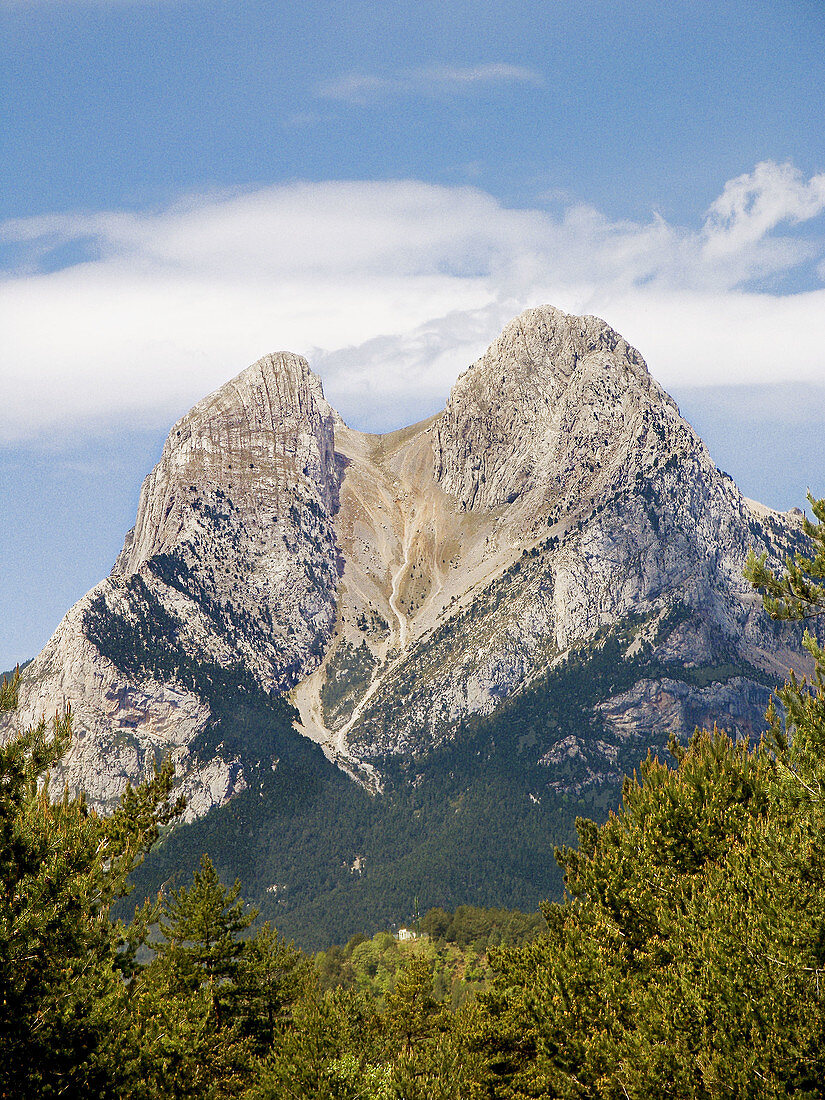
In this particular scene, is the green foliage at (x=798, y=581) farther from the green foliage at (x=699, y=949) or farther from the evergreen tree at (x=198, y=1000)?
the evergreen tree at (x=198, y=1000)

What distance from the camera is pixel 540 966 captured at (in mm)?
53938

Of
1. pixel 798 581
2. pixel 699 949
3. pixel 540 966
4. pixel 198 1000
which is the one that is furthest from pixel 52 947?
pixel 540 966

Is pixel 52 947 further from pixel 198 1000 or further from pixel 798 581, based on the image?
pixel 798 581

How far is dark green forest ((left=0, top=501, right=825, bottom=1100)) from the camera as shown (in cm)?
3322

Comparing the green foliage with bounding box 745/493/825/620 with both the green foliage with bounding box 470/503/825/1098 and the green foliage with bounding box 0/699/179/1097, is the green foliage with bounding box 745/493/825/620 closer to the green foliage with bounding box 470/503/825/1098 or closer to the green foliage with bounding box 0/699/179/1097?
the green foliage with bounding box 470/503/825/1098

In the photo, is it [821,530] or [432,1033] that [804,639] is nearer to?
[821,530]

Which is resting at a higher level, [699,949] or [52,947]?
[52,947]

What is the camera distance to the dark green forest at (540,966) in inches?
1308

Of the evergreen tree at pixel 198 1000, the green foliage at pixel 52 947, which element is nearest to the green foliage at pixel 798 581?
the green foliage at pixel 52 947

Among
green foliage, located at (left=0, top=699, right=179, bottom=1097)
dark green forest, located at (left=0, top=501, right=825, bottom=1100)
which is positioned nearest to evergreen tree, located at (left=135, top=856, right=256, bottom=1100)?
dark green forest, located at (left=0, top=501, right=825, bottom=1100)

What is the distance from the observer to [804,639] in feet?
121

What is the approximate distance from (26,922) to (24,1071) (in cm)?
466

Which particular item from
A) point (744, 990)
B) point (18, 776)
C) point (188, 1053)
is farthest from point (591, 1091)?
point (18, 776)

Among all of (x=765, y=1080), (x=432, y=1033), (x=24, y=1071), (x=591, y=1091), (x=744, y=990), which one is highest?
(x=24, y=1071)
